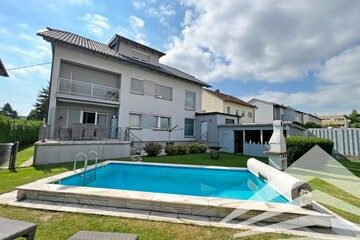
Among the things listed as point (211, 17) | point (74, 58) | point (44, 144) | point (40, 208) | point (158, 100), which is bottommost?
point (40, 208)

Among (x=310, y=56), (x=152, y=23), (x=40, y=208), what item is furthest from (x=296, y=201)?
(x=152, y=23)

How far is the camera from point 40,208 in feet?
13.7

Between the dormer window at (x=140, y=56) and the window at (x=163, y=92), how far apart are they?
3.51m

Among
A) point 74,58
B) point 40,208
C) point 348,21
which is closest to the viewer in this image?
point 40,208

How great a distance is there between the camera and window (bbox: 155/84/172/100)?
60.4 feet

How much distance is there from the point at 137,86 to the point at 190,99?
693 cm

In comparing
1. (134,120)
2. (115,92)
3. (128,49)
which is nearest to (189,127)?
(134,120)

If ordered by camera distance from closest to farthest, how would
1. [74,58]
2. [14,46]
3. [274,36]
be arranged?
[274,36]
[74,58]
[14,46]

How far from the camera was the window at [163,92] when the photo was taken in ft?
60.4

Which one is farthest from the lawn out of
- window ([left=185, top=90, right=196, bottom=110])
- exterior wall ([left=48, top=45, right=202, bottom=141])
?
window ([left=185, top=90, right=196, bottom=110])

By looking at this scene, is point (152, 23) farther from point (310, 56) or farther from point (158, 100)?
point (310, 56)

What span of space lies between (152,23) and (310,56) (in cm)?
1147

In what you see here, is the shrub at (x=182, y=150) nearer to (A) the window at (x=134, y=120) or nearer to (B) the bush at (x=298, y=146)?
(A) the window at (x=134, y=120)

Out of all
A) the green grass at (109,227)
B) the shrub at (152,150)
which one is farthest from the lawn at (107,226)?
the shrub at (152,150)
